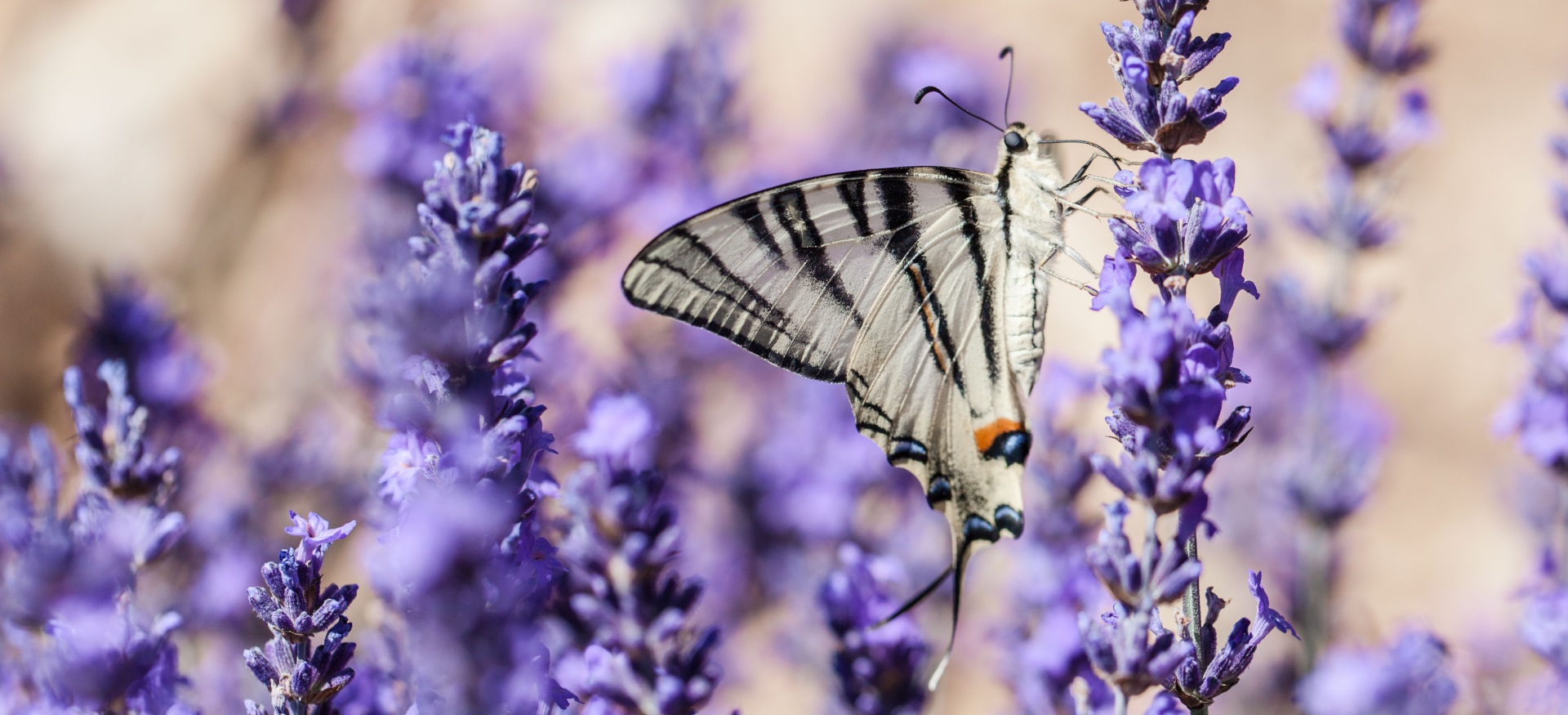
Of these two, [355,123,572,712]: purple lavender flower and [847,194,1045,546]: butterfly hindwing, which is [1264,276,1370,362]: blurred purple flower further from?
[355,123,572,712]: purple lavender flower

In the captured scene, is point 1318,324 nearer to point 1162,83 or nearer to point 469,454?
point 1162,83

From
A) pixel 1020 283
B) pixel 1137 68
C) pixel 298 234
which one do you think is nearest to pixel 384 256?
pixel 1020 283

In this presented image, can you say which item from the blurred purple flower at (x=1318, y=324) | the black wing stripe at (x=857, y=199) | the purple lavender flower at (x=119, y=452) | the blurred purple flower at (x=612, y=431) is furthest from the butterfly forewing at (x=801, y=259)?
the blurred purple flower at (x=1318, y=324)

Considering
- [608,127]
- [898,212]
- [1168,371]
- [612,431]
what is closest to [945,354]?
[898,212]

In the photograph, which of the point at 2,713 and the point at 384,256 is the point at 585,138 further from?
the point at 2,713

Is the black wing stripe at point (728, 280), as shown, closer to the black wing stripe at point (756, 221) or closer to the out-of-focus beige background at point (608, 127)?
the black wing stripe at point (756, 221)

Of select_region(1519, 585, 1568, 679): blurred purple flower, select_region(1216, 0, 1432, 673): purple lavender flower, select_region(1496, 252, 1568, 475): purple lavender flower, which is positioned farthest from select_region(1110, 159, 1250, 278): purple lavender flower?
select_region(1216, 0, 1432, 673): purple lavender flower

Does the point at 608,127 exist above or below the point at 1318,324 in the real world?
above
